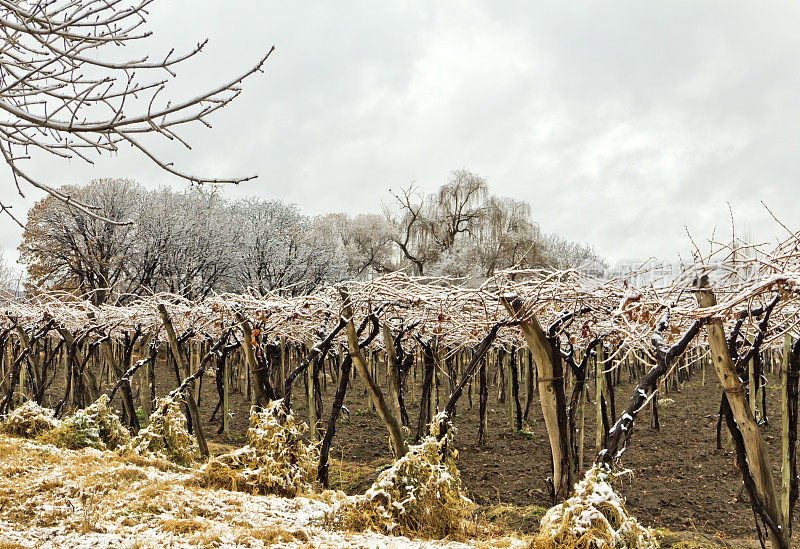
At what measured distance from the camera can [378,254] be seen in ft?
117

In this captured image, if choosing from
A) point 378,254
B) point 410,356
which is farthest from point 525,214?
point 410,356

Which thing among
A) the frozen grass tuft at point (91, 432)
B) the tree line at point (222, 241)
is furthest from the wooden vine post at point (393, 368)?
the tree line at point (222, 241)

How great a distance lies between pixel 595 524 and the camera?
100 inches

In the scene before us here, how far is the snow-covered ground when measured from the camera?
3275 millimetres

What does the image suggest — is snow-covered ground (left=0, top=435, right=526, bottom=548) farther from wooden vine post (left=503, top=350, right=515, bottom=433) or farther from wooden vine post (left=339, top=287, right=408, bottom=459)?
wooden vine post (left=503, top=350, right=515, bottom=433)

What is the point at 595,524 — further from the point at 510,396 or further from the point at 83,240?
the point at 83,240

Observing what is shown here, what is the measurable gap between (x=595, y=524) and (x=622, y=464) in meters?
5.02

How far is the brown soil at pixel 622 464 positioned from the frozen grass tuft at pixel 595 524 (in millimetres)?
1863

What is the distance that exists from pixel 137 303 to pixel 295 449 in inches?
156


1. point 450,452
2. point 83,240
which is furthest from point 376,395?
point 83,240

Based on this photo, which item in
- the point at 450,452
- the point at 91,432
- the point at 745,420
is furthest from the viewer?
the point at 91,432

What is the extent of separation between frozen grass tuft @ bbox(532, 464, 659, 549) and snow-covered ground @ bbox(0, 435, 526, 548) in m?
0.64

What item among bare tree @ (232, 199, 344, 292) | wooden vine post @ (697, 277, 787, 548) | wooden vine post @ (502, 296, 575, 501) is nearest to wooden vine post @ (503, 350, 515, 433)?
wooden vine post @ (502, 296, 575, 501)

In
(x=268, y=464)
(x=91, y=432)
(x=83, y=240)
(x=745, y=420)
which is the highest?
(x=83, y=240)
